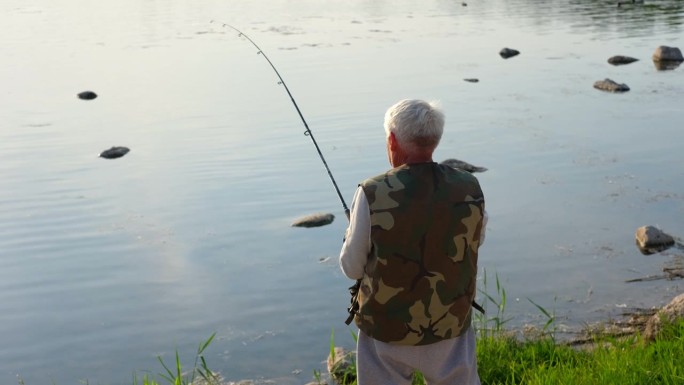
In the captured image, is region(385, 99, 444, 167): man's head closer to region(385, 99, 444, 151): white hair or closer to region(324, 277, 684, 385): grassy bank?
region(385, 99, 444, 151): white hair

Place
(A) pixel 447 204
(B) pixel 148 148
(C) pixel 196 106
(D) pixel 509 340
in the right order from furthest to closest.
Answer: (C) pixel 196 106, (B) pixel 148 148, (D) pixel 509 340, (A) pixel 447 204

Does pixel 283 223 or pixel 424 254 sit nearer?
pixel 424 254

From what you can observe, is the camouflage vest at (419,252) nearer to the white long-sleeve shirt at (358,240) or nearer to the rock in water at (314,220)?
the white long-sleeve shirt at (358,240)

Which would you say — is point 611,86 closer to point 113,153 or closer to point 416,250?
point 113,153

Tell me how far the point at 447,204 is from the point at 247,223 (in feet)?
25.6

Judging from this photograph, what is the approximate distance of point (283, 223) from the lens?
11.7 m

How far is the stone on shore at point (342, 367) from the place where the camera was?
275 inches

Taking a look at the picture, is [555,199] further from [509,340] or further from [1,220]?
[1,220]

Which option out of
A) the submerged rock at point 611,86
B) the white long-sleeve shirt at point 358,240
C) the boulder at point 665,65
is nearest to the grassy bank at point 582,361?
the white long-sleeve shirt at point 358,240

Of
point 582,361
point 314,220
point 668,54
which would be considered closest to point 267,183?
point 314,220

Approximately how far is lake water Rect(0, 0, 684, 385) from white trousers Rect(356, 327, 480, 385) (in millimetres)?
3455

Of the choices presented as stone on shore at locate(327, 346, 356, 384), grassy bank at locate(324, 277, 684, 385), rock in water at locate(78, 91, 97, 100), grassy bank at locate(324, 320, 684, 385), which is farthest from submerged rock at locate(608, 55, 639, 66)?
stone on shore at locate(327, 346, 356, 384)

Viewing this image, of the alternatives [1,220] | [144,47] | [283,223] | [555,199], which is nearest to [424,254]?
[283,223]

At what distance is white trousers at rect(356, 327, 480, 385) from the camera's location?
14.1ft
